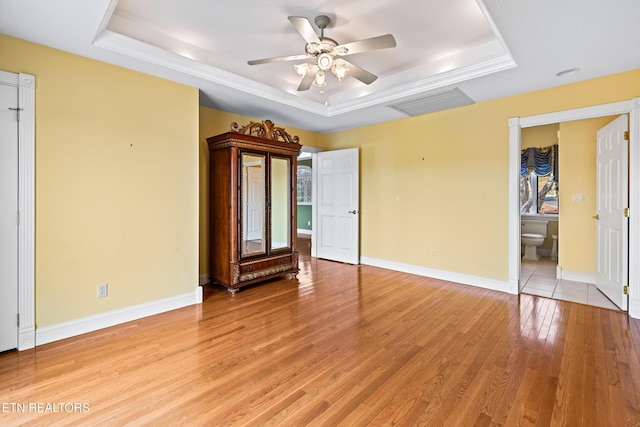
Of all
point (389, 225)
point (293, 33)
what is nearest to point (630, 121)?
point (389, 225)

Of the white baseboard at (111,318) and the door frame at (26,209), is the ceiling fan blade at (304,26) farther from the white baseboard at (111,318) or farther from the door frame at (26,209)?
the white baseboard at (111,318)

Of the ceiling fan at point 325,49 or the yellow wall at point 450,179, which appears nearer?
the ceiling fan at point 325,49

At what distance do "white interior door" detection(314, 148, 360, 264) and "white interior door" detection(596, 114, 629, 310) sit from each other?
318 cm

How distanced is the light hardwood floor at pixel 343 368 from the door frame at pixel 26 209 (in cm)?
25

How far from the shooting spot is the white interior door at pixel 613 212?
3.01 meters

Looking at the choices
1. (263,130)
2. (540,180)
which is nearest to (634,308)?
(540,180)

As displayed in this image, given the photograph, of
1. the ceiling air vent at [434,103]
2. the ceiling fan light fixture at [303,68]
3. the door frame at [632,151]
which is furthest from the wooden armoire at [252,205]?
the door frame at [632,151]

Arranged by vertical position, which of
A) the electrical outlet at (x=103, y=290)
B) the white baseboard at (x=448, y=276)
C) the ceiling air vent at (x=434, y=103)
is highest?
the ceiling air vent at (x=434, y=103)

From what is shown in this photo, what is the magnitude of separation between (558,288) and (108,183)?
5.31 metres

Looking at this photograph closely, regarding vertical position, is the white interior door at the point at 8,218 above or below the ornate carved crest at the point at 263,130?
below

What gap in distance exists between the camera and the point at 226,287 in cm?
375

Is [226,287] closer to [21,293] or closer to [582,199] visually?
[21,293]

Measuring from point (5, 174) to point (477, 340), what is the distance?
156 inches

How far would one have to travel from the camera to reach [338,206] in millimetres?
5465
